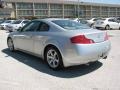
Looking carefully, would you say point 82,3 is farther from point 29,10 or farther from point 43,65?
point 43,65

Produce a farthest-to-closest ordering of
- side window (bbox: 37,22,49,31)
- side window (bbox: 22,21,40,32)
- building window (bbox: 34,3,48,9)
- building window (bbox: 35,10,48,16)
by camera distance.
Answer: building window (bbox: 34,3,48,9) < building window (bbox: 35,10,48,16) < side window (bbox: 22,21,40,32) < side window (bbox: 37,22,49,31)

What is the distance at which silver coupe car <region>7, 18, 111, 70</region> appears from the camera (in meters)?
5.84

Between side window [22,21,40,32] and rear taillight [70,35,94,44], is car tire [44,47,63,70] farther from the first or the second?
side window [22,21,40,32]

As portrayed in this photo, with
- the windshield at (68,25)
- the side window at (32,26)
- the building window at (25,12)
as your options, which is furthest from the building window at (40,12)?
the windshield at (68,25)

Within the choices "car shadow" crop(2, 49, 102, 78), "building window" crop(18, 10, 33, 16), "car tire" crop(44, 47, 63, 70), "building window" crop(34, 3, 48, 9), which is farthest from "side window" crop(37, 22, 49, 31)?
"building window" crop(34, 3, 48, 9)

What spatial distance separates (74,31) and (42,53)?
4.44 ft

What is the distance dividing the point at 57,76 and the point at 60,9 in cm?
8380

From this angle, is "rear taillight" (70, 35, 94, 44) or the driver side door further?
the driver side door

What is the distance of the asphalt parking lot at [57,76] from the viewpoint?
17.0ft

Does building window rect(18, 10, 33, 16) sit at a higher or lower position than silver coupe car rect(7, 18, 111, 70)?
higher

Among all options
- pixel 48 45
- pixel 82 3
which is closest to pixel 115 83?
pixel 48 45

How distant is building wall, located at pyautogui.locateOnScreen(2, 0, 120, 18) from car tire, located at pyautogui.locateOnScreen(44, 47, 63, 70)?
65.9 meters

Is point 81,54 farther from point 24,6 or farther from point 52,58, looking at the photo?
point 24,6

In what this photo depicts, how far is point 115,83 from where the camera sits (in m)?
5.29
